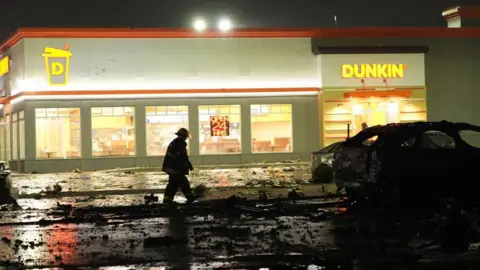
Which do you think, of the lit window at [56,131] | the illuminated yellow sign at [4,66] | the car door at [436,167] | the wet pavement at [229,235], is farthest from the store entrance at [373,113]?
the car door at [436,167]

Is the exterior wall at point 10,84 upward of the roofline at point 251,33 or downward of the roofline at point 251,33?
downward

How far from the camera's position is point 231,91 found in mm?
33750

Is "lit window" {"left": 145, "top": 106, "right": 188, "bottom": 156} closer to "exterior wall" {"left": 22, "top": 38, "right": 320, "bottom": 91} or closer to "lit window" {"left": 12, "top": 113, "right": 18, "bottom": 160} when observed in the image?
"exterior wall" {"left": 22, "top": 38, "right": 320, "bottom": 91}

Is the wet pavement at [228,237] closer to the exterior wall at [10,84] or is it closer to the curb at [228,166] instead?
the curb at [228,166]

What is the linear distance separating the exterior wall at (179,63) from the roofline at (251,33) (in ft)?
0.75

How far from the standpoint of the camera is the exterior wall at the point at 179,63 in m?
32.3

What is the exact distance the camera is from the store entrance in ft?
115

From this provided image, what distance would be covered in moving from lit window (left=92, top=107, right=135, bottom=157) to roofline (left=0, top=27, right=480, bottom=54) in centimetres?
335

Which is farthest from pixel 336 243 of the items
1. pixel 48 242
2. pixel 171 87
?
pixel 171 87

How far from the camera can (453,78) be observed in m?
36.5

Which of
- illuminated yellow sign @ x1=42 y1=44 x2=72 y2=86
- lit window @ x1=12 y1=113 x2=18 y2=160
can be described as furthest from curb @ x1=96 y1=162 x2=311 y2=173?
lit window @ x1=12 y1=113 x2=18 y2=160

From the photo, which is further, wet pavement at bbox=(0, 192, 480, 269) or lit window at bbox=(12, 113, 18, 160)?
lit window at bbox=(12, 113, 18, 160)

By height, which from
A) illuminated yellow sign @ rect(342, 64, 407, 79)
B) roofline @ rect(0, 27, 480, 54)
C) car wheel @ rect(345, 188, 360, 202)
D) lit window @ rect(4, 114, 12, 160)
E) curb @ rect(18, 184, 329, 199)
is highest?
roofline @ rect(0, 27, 480, 54)

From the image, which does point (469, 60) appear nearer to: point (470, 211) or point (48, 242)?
point (470, 211)
